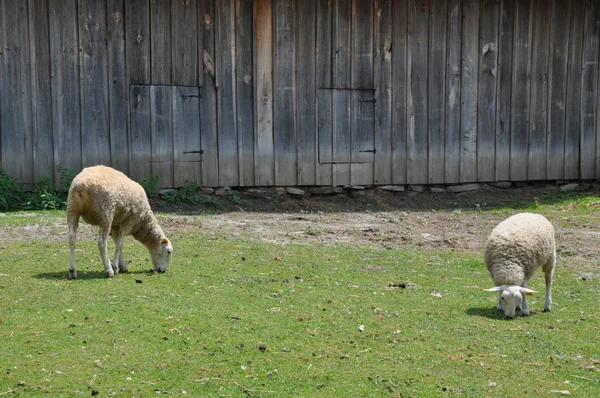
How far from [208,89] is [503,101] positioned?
5.97 m

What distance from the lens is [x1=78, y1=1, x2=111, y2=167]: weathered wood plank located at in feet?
43.8

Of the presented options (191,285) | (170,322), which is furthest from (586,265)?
(170,322)

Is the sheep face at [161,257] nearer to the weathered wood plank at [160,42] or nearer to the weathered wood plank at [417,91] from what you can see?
the weathered wood plank at [160,42]

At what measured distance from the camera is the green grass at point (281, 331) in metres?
5.61

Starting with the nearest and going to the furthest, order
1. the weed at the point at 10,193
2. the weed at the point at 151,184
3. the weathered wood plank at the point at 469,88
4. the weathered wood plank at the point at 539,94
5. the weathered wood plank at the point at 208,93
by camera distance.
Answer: the weed at the point at 10,193 → the weed at the point at 151,184 → the weathered wood plank at the point at 208,93 → the weathered wood plank at the point at 469,88 → the weathered wood plank at the point at 539,94

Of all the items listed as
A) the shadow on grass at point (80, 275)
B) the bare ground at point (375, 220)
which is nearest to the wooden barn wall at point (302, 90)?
the bare ground at point (375, 220)

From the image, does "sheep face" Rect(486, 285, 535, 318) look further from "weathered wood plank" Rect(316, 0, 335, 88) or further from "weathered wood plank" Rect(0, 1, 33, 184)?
"weathered wood plank" Rect(0, 1, 33, 184)

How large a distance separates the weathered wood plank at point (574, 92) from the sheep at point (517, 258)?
29.3 feet

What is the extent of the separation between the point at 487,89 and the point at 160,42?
647cm

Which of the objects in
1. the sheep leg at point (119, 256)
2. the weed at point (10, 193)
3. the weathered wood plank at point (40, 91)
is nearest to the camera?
the sheep leg at point (119, 256)

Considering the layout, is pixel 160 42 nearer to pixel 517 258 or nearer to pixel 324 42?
pixel 324 42

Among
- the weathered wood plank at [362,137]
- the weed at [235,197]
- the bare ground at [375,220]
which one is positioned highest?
the weathered wood plank at [362,137]

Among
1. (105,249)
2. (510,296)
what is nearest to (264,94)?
(105,249)

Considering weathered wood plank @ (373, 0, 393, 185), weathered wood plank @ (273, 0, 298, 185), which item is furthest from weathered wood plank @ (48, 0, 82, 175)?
weathered wood plank @ (373, 0, 393, 185)
